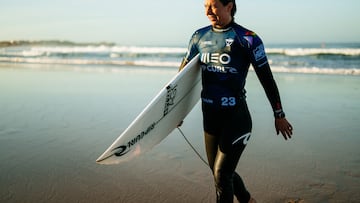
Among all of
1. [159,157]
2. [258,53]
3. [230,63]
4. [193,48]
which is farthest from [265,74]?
[159,157]

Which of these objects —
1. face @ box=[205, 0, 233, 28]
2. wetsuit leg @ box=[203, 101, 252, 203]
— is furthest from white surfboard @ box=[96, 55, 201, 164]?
wetsuit leg @ box=[203, 101, 252, 203]

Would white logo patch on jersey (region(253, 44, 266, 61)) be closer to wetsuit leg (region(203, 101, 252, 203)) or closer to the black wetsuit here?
the black wetsuit

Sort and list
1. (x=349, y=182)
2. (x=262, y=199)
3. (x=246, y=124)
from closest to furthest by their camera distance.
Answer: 1. (x=246, y=124)
2. (x=262, y=199)
3. (x=349, y=182)

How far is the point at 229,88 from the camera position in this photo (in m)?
2.53

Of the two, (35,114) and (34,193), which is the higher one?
(34,193)

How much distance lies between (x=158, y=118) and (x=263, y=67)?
43.0 inches

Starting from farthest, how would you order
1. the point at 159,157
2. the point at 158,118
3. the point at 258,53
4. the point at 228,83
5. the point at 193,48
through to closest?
the point at 159,157, the point at 158,118, the point at 193,48, the point at 228,83, the point at 258,53

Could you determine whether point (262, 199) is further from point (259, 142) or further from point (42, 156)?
point (42, 156)

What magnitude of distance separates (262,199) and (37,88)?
28.1ft

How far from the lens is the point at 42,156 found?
4.33 metres

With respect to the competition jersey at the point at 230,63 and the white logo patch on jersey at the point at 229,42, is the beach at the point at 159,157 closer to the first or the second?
the competition jersey at the point at 230,63

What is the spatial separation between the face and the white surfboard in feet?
1.21

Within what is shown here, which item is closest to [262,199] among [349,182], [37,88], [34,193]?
[349,182]

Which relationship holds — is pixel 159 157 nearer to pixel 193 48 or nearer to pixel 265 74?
pixel 193 48
